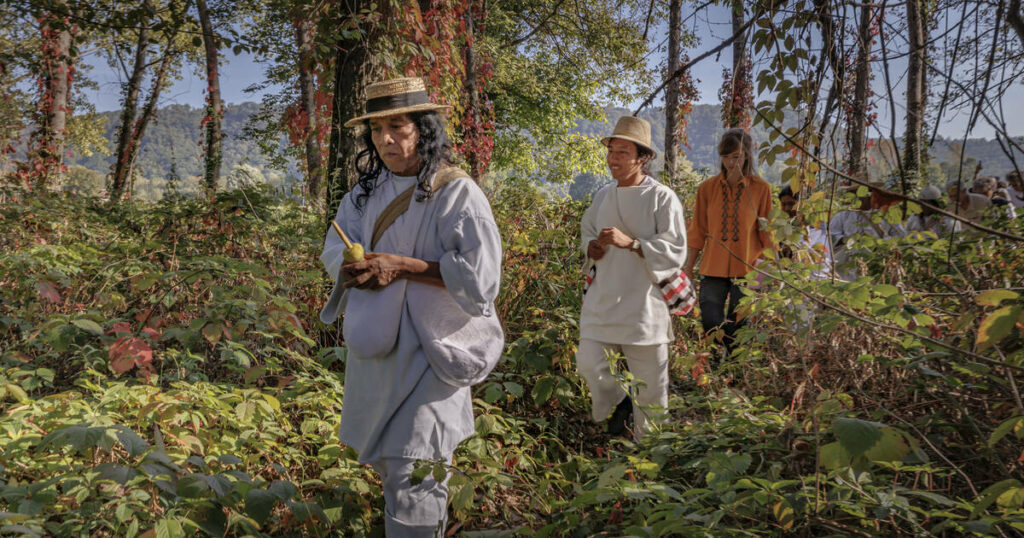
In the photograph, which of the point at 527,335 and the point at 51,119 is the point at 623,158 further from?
the point at 51,119

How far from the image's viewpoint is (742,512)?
228cm

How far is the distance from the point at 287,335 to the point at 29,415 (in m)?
1.69

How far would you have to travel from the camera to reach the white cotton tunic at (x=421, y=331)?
232 cm

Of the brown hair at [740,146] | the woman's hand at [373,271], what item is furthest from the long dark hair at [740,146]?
the woman's hand at [373,271]

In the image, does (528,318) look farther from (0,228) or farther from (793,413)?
(0,228)

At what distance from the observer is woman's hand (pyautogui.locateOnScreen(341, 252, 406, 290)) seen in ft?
7.33

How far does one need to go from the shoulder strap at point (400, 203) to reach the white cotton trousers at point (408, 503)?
0.83 m

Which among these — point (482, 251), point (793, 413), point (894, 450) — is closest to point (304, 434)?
point (482, 251)

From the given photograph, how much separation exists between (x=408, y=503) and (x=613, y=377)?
2.05 m

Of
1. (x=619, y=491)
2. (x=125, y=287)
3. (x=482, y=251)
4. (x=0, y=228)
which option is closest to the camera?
(x=619, y=491)

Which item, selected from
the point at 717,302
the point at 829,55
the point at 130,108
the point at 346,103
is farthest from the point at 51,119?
the point at 829,55

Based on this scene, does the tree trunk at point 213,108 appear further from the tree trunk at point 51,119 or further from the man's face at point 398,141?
the man's face at point 398,141

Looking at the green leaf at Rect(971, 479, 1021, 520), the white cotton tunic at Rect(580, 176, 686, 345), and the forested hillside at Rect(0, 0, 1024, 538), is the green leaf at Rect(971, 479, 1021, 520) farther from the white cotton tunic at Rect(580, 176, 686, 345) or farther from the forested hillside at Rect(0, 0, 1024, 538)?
the white cotton tunic at Rect(580, 176, 686, 345)

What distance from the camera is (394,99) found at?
7.98ft
